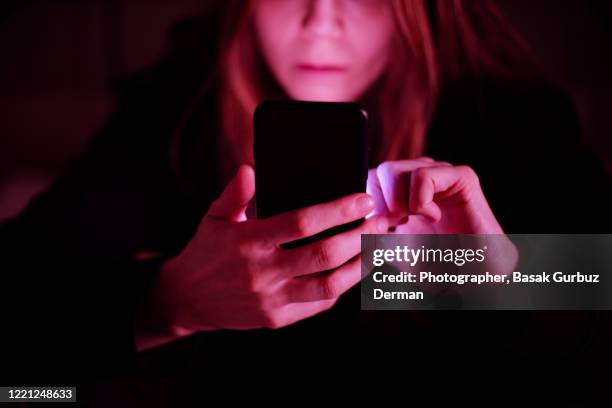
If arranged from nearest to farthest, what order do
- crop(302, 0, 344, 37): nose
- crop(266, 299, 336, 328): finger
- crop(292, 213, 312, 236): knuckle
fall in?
1. crop(292, 213, 312, 236): knuckle
2. crop(266, 299, 336, 328): finger
3. crop(302, 0, 344, 37): nose

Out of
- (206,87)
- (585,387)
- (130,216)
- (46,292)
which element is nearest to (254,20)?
(206,87)

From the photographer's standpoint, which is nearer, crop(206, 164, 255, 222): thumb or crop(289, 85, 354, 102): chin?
crop(206, 164, 255, 222): thumb

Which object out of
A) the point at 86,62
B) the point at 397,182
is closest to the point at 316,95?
the point at 397,182

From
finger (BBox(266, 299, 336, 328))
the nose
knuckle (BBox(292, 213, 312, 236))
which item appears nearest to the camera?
knuckle (BBox(292, 213, 312, 236))

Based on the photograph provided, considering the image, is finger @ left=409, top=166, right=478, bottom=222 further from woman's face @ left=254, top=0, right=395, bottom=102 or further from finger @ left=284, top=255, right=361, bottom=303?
woman's face @ left=254, top=0, right=395, bottom=102

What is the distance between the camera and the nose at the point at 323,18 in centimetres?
75

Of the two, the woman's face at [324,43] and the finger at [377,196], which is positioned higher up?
the woman's face at [324,43]

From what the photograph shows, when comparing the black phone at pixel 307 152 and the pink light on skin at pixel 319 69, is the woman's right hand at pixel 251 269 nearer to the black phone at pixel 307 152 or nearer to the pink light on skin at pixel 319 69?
the black phone at pixel 307 152

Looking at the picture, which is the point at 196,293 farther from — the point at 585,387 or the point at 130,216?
the point at 585,387

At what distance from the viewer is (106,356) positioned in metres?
0.70

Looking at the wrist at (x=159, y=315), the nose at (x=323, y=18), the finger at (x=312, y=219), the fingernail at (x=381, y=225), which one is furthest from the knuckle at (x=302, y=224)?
the nose at (x=323, y=18)

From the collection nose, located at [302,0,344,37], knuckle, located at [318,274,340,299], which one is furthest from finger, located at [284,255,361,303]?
nose, located at [302,0,344,37]

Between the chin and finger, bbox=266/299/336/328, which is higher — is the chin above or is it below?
above

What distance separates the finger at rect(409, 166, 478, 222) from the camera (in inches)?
22.5
